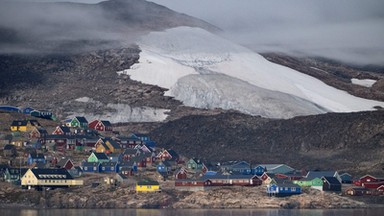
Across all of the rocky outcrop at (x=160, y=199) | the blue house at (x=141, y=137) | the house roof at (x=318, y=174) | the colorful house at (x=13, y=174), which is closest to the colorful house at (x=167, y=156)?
the blue house at (x=141, y=137)

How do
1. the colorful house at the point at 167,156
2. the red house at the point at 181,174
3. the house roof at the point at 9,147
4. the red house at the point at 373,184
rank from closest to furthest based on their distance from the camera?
1. the red house at the point at 373,184
2. the red house at the point at 181,174
3. the house roof at the point at 9,147
4. the colorful house at the point at 167,156

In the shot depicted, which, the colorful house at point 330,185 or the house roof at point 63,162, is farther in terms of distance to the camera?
the house roof at point 63,162

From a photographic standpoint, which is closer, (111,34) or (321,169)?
(321,169)

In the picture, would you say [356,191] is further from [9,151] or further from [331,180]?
[9,151]

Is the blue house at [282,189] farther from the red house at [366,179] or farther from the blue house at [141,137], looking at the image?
the blue house at [141,137]

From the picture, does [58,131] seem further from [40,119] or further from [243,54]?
[243,54]

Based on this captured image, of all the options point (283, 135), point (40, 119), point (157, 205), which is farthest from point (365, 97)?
point (157, 205)

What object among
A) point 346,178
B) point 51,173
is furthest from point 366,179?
point 51,173
